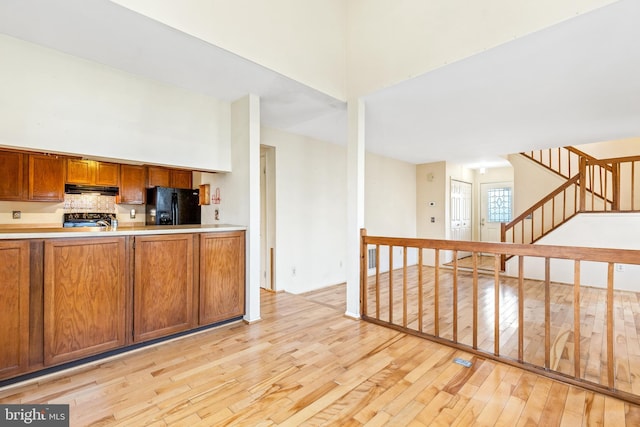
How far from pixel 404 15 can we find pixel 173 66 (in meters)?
2.07

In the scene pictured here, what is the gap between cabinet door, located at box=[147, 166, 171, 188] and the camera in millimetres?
5176

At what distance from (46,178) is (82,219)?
2.40 ft

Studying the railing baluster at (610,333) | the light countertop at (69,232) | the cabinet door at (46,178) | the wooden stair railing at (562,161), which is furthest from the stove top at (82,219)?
the wooden stair railing at (562,161)

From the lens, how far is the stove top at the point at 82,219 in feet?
14.6

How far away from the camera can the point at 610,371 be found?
71.0 inches

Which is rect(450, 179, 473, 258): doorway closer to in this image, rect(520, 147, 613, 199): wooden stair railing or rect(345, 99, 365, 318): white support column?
rect(520, 147, 613, 199): wooden stair railing

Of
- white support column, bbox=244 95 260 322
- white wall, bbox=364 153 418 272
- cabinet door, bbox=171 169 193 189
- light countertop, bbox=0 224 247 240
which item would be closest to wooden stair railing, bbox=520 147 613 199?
white wall, bbox=364 153 418 272

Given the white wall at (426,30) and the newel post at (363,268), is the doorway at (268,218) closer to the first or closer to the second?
the newel post at (363,268)

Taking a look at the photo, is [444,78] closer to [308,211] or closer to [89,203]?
[308,211]

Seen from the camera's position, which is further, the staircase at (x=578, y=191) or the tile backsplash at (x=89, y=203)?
the staircase at (x=578, y=191)

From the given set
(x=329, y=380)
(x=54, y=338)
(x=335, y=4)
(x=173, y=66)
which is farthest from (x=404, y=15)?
(x=54, y=338)

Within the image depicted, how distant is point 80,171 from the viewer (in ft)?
14.8

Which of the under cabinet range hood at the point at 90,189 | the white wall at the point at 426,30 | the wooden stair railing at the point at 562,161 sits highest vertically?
the white wall at the point at 426,30

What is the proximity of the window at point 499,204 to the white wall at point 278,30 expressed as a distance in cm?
654
